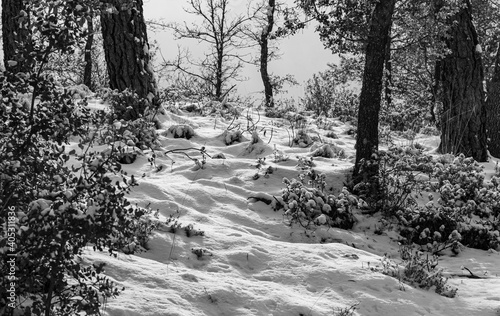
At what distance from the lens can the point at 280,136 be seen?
914 centimetres

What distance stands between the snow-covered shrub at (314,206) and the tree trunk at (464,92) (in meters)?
3.47

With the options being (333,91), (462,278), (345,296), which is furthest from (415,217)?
(333,91)

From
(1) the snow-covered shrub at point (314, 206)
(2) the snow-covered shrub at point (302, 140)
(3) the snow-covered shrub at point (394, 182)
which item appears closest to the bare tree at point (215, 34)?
(2) the snow-covered shrub at point (302, 140)

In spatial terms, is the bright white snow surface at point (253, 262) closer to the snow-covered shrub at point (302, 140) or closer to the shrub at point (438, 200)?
the shrub at point (438, 200)

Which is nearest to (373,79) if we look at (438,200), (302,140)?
(438,200)

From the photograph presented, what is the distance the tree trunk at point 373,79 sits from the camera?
22.4 feet

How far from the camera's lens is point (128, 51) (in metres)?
8.20

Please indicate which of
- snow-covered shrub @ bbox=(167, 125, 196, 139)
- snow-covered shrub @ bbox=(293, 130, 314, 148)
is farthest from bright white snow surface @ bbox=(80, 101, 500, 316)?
snow-covered shrub @ bbox=(293, 130, 314, 148)

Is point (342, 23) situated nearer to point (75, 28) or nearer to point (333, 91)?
point (75, 28)

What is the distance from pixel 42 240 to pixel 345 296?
9.11ft

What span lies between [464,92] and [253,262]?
588cm

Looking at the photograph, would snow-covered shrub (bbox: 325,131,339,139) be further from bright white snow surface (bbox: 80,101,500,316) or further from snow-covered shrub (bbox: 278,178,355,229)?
snow-covered shrub (bbox: 278,178,355,229)

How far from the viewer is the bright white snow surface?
4137 millimetres

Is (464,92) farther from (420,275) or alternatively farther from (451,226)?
(420,275)
